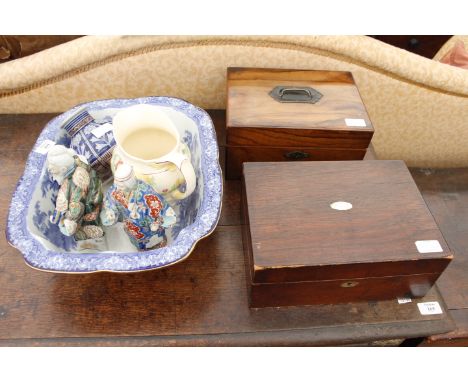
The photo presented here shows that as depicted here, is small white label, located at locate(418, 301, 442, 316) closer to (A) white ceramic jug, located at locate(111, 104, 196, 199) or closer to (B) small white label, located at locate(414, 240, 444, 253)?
(B) small white label, located at locate(414, 240, 444, 253)

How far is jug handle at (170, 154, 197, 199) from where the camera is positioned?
69 centimetres

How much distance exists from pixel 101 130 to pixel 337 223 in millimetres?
542

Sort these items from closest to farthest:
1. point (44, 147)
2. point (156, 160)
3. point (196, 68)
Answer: point (156, 160), point (44, 147), point (196, 68)

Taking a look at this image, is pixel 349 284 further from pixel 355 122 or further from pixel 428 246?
pixel 355 122

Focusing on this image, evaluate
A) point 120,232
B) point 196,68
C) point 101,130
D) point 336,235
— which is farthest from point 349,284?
point 196,68

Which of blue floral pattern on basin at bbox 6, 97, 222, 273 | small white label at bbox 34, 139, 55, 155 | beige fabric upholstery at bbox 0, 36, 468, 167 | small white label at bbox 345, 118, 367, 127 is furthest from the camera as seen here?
beige fabric upholstery at bbox 0, 36, 468, 167

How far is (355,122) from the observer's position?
2.89 ft

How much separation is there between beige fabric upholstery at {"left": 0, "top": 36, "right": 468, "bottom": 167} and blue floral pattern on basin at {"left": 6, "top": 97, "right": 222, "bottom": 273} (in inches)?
9.4

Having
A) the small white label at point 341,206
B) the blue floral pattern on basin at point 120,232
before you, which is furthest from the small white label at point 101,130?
the small white label at point 341,206

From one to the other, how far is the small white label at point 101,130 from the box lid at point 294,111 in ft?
0.89

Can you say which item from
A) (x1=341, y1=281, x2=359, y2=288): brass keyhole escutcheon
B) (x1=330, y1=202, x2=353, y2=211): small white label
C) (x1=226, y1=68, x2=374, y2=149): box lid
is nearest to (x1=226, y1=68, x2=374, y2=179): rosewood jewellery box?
(x1=226, y1=68, x2=374, y2=149): box lid

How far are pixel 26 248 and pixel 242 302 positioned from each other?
16.2 inches

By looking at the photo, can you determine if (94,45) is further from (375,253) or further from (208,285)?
(375,253)

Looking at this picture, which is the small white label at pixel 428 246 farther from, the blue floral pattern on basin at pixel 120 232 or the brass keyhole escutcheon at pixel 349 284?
the blue floral pattern on basin at pixel 120 232
